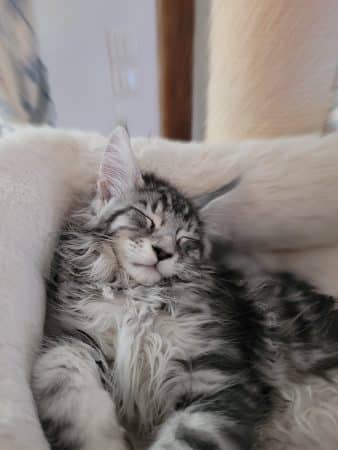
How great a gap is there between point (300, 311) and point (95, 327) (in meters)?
0.52

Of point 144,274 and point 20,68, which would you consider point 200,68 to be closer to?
point 20,68

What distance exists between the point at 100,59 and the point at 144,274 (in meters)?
1.45

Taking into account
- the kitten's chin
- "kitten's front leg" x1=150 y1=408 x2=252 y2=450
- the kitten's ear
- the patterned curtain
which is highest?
the patterned curtain

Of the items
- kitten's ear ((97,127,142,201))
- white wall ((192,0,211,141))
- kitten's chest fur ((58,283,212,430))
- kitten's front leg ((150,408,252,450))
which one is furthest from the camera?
white wall ((192,0,211,141))

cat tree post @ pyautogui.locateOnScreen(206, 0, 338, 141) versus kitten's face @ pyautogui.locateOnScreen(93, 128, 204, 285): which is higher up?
cat tree post @ pyautogui.locateOnScreen(206, 0, 338, 141)

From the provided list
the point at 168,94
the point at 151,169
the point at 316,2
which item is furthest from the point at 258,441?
the point at 168,94

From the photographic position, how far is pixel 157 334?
860 mm

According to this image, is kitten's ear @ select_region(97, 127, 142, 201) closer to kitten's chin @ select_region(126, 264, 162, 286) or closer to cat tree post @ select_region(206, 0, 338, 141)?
kitten's chin @ select_region(126, 264, 162, 286)

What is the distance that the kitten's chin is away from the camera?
0.86 metres

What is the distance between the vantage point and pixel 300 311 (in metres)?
1.03

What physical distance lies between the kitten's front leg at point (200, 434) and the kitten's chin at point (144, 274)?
268 millimetres

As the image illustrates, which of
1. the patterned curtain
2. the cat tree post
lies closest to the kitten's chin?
the patterned curtain

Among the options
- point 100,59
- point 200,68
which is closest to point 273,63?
point 200,68

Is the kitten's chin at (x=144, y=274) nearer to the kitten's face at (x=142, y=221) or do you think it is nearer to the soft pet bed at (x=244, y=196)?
the kitten's face at (x=142, y=221)
